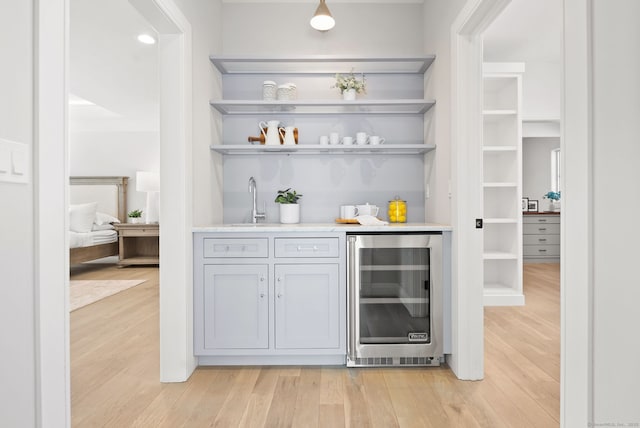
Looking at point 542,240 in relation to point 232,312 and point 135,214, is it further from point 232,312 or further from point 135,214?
point 135,214

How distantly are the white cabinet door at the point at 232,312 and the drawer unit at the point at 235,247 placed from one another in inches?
3.5

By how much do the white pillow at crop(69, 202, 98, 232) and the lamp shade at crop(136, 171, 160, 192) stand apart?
0.84 meters

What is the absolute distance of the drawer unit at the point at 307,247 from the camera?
2.53 metres

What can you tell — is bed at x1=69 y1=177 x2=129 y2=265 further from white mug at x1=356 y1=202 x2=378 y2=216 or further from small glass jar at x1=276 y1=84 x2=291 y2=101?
white mug at x1=356 y1=202 x2=378 y2=216

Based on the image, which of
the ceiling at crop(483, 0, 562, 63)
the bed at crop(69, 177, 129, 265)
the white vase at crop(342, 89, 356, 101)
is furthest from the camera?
the bed at crop(69, 177, 129, 265)

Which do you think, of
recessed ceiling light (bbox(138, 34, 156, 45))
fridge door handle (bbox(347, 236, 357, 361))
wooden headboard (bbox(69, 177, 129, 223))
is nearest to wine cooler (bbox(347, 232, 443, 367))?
fridge door handle (bbox(347, 236, 357, 361))

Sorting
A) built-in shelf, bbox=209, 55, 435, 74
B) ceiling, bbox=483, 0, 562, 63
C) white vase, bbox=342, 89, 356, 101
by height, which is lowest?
white vase, bbox=342, 89, 356, 101

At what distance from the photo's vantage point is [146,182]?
6.86 metres

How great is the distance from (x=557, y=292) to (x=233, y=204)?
3881 mm
